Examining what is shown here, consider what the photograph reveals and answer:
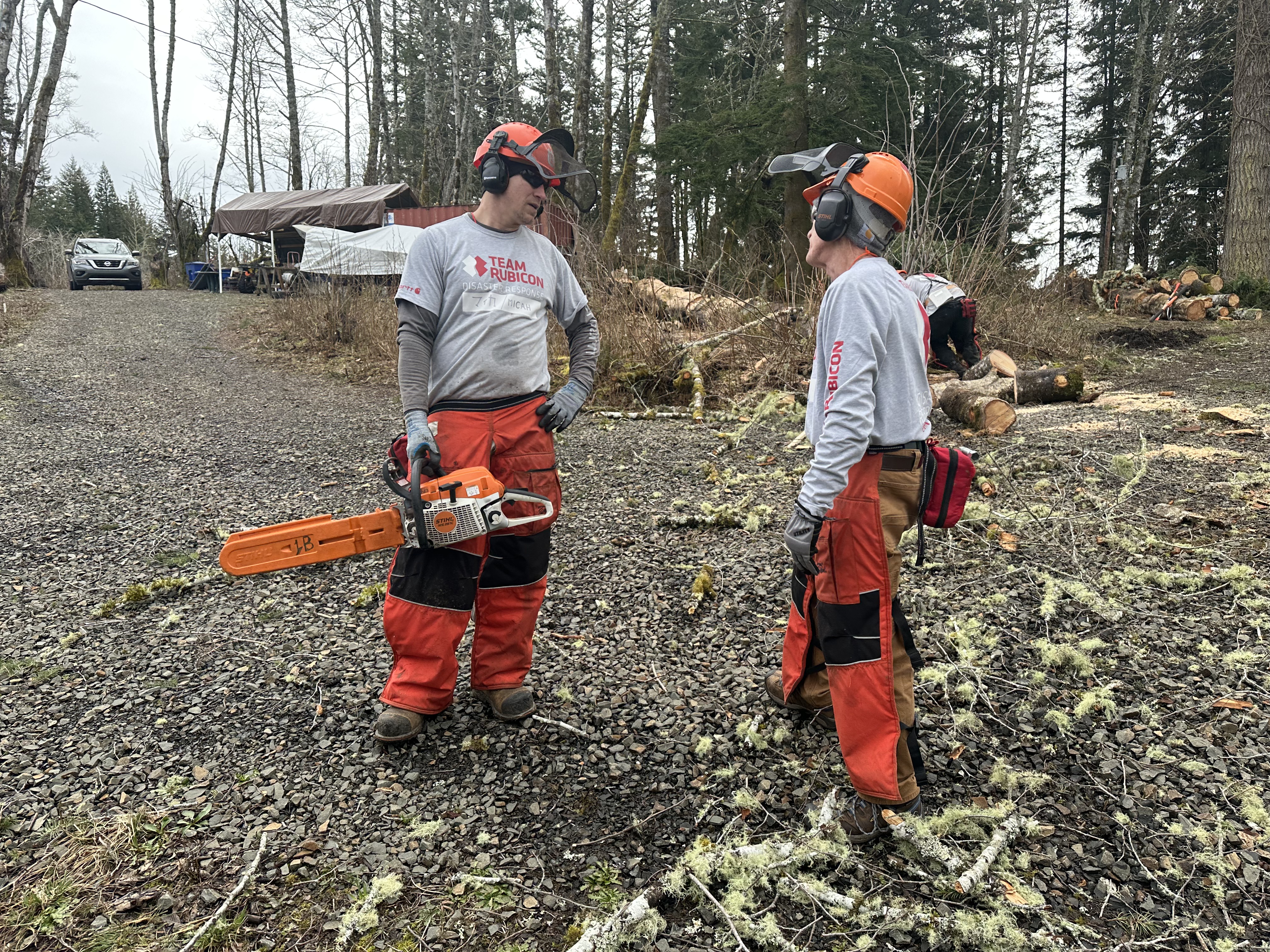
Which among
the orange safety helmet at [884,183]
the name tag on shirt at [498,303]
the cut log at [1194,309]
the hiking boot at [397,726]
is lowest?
the hiking boot at [397,726]

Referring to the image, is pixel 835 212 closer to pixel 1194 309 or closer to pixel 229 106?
pixel 1194 309

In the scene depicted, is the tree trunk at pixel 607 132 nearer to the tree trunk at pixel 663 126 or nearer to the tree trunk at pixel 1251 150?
the tree trunk at pixel 663 126

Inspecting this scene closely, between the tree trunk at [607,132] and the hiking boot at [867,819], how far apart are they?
1551 cm

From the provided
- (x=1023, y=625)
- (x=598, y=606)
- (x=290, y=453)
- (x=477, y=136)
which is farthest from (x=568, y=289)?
(x=477, y=136)

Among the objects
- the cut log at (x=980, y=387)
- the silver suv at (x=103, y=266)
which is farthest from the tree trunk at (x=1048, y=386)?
the silver suv at (x=103, y=266)

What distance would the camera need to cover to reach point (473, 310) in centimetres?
268

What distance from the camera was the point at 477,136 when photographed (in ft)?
88.2

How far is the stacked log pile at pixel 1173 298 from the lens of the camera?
43.2 ft

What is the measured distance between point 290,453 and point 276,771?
491 centimetres

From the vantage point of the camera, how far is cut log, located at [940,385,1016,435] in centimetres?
653

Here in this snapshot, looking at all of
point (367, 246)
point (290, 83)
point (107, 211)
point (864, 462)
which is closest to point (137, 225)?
point (107, 211)

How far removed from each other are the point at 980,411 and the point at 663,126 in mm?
13098

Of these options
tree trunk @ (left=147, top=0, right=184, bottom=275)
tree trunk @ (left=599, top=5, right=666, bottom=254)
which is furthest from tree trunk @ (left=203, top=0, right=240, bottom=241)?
tree trunk @ (left=599, top=5, right=666, bottom=254)

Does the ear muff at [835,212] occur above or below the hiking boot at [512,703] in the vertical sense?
above
